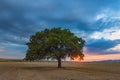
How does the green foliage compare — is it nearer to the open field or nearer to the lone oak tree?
the lone oak tree

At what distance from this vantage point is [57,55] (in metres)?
64.7

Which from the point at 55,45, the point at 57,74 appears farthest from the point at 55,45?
the point at 57,74

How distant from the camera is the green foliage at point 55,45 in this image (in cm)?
6519

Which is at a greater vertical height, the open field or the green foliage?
the green foliage

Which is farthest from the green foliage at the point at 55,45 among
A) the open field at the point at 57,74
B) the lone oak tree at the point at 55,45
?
the open field at the point at 57,74

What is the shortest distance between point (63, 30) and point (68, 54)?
762 centimetres

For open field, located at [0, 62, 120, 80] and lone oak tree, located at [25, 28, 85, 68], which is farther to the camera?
lone oak tree, located at [25, 28, 85, 68]

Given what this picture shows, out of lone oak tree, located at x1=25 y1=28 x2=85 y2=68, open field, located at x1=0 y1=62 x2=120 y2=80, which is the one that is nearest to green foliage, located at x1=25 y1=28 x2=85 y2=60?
lone oak tree, located at x1=25 y1=28 x2=85 y2=68

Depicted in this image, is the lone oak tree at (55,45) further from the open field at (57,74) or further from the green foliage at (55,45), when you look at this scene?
the open field at (57,74)

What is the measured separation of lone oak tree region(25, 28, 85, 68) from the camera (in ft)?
214

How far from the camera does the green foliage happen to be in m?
65.2

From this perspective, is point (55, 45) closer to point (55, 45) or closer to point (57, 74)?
point (55, 45)

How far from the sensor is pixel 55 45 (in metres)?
65.8

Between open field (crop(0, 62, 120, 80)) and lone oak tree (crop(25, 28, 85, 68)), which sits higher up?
lone oak tree (crop(25, 28, 85, 68))
